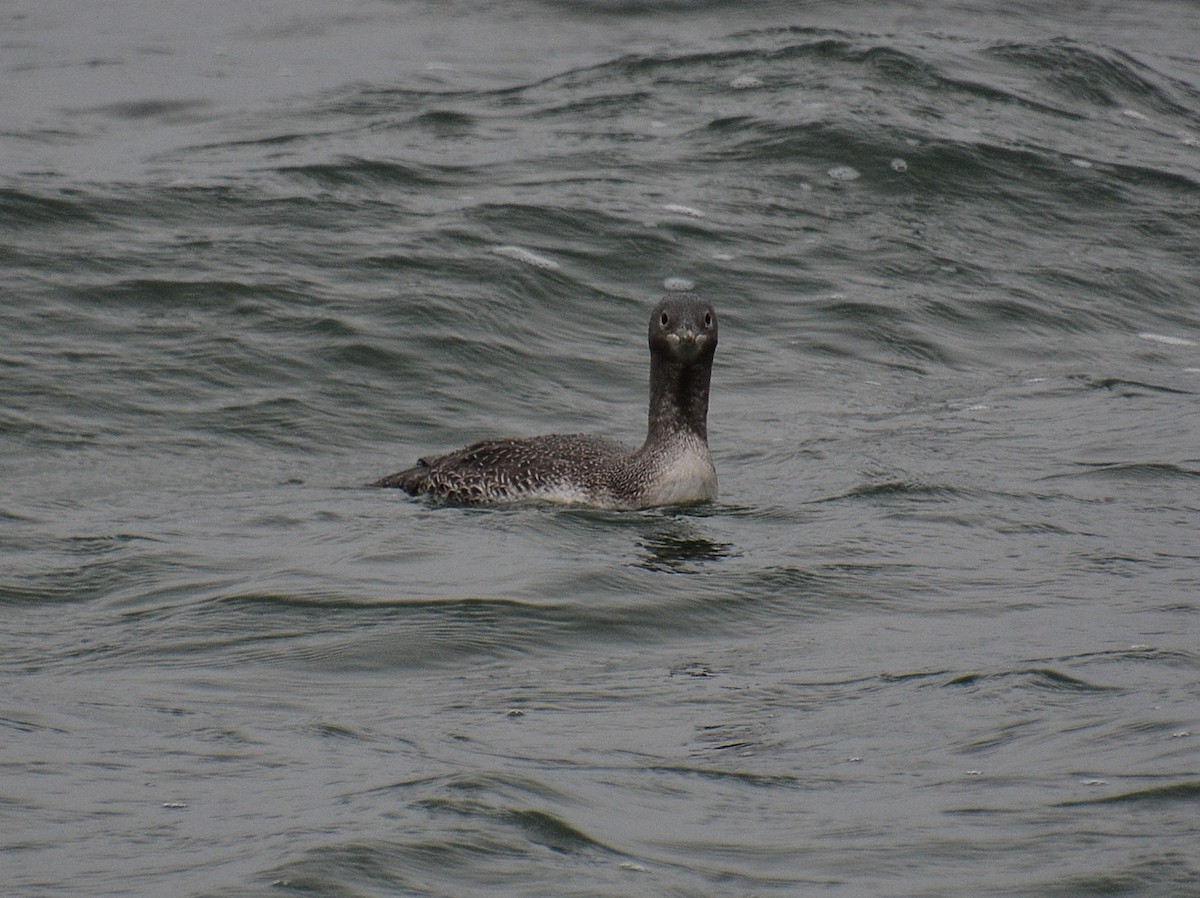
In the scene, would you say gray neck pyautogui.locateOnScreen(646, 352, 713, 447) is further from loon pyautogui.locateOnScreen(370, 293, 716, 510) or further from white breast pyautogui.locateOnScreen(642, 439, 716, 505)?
white breast pyautogui.locateOnScreen(642, 439, 716, 505)

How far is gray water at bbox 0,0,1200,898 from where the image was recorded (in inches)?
227

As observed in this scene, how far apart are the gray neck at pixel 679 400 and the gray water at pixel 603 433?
20.6 inches

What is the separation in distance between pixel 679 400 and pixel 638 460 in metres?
0.43

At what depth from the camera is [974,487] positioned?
1110cm

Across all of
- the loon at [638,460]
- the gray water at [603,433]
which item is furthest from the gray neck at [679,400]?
the gray water at [603,433]

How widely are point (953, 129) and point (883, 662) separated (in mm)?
12788

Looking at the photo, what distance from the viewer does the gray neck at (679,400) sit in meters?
11.0

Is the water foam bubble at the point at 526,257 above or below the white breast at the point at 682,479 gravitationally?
above

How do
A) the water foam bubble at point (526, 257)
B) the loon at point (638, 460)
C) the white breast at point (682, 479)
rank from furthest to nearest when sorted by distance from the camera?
the water foam bubble at point (526, 257)
the white breast at point (682, 479)
the loon at point (638, 460)

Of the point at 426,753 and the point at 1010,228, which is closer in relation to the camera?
the point at 426,753

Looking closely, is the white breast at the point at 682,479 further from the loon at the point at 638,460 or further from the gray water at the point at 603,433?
the gray water at the point at 603,433

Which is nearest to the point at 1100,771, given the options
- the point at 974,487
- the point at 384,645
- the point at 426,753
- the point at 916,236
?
the point at 426,753

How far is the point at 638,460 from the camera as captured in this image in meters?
10.9

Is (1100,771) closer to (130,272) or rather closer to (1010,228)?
(130,272)
